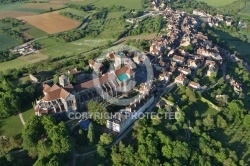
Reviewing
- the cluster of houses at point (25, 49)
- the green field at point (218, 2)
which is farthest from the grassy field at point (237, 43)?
the cluster of houses at point (25, 49)

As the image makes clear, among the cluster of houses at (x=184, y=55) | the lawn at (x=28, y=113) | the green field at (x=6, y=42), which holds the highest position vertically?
the cluster of houses at (x=184, y=55)

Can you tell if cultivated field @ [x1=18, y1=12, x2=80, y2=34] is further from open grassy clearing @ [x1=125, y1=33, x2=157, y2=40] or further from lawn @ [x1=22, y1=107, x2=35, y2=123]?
lawn @ [x1=22, y1=107, x2=35, y2=123]

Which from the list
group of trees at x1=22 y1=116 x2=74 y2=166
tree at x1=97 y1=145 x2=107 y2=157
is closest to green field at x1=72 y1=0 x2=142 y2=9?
group of trees at x1=22 y1=116 x2=74 y2=166

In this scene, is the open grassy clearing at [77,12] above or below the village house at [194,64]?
below

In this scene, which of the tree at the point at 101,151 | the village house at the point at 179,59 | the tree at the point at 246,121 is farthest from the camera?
the village house at the point at 179,59

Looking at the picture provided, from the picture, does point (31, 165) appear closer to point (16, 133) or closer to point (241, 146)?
point (16, 133)

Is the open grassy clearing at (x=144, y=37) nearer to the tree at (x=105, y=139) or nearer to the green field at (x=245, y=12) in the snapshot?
the green field at (x=245, y=12)
